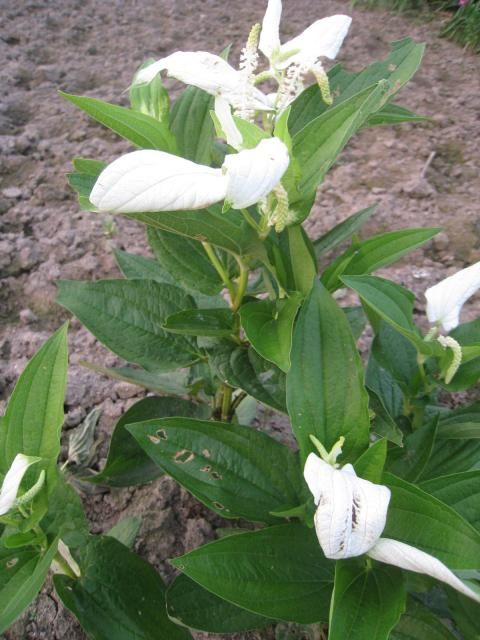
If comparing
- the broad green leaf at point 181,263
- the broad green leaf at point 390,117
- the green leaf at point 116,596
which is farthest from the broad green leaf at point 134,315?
the broad green leaf at point 390,117

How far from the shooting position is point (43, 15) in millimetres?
2818

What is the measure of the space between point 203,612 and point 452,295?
1.84 ft

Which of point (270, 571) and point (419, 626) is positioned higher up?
point (270, 571)

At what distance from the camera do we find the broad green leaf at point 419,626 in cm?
79

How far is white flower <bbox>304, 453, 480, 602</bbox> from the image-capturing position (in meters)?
0.56

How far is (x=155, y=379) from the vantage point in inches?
44.8

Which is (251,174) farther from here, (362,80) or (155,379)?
(155,379)

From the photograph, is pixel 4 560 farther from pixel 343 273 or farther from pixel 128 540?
pixel 343 273

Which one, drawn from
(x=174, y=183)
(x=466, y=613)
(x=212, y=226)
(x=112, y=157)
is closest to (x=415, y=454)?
(x=466, y=613)

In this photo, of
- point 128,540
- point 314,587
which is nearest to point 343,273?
point 314,587

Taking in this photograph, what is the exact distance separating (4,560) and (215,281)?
50 centimetres

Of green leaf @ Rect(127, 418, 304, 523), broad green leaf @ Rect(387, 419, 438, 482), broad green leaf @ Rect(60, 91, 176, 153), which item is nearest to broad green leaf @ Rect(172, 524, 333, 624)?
green leaf @ Rect(127, 418, 304, 523)

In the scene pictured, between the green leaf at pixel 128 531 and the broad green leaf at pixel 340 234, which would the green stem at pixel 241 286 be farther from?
the green leaf at pixel 128 531

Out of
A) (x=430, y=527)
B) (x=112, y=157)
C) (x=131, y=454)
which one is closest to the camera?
(x=430, y=527)
